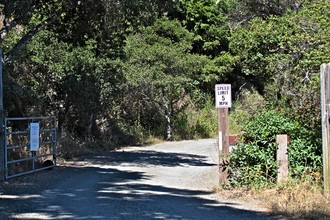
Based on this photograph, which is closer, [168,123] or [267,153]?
[267,153]

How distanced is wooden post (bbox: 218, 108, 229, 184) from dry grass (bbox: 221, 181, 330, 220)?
544 mm

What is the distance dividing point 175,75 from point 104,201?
18.4 meters

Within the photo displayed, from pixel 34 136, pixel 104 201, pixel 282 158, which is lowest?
pixel 104 201

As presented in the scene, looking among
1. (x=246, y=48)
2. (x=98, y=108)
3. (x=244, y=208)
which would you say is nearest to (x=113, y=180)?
(x=244, y=208)

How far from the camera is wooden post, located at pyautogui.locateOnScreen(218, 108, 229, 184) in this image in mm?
12289

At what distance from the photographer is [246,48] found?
2158 centimetres

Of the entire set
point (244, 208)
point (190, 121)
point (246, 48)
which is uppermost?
point (246, 48)

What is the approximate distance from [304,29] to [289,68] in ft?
8.61

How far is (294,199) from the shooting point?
1031cm

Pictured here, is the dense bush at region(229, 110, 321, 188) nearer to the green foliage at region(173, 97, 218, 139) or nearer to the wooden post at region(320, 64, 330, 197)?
the wooden post at region(320, 64, 330, 197)

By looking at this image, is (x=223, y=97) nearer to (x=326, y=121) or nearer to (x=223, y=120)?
(x=223, y=120)

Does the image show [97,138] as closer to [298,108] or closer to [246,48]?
[246,48]

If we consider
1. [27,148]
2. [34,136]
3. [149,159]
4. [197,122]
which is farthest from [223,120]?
[197,122]

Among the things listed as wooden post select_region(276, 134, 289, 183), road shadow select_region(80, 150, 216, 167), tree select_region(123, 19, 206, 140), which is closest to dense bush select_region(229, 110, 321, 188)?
wooden post select_region(276, 134, 289, 183)
